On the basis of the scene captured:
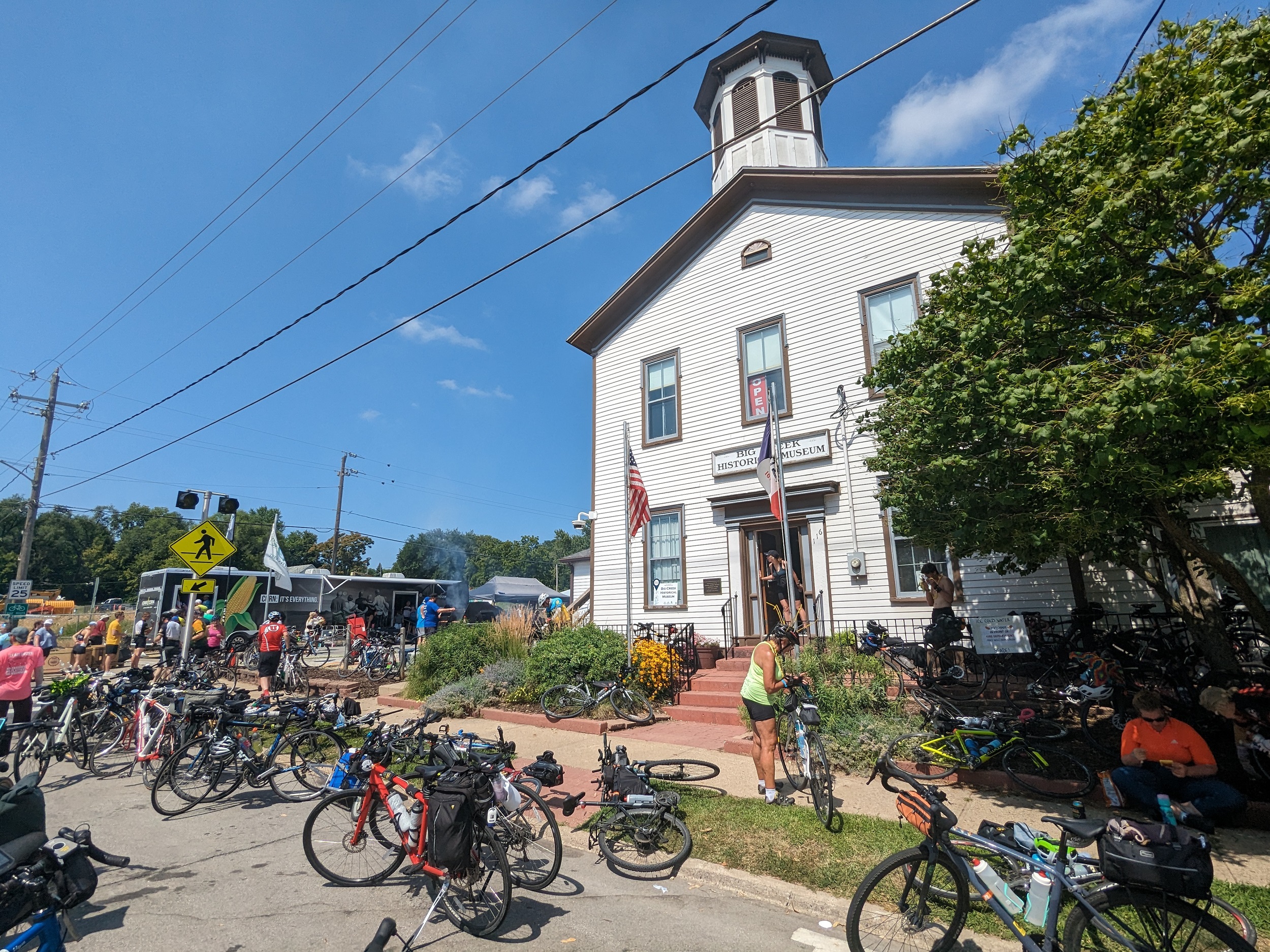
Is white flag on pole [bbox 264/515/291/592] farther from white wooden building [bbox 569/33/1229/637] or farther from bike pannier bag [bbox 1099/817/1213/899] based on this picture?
bike pannier bag [bbox 1099/817/1213/899]

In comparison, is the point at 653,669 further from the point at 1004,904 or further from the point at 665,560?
the point at 1004,904

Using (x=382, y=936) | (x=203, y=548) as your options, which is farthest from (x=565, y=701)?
(x=382, y=936)

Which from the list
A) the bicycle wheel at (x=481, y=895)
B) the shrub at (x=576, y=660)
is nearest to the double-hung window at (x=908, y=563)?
the shrub at (x=576, y=660)

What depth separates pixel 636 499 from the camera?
1354 centimetres

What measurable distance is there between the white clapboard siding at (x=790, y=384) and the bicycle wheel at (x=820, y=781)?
260 inches

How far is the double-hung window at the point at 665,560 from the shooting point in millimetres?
15555

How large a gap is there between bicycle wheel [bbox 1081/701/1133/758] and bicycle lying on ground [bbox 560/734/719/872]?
5010 mm

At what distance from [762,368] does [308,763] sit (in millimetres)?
11938

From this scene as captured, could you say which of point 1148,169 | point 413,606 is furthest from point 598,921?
point 413,606

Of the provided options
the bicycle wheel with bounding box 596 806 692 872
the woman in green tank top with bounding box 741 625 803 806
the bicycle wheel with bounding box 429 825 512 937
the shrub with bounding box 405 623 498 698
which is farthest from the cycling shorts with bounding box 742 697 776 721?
the shrub with bounding box 405 623 498 698

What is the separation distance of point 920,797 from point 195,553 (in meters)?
13.4

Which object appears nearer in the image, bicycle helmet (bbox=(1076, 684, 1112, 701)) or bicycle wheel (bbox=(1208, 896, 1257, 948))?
bicycle wheel (bbox=(1208, 896, 1257, 948))

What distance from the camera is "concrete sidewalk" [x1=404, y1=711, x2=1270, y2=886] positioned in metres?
5.43

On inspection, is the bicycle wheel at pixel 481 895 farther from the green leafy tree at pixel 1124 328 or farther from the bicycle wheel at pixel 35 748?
the bicycle wheel at pixel 35 748
